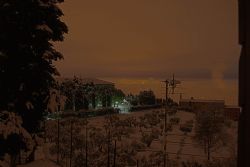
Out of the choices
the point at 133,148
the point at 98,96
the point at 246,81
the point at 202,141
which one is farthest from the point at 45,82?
the point at 98,96

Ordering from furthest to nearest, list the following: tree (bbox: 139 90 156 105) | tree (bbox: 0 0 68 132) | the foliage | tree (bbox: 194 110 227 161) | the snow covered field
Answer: tree (bbox: 139 90 156 105) → tree (bbox: 194 110 227 161) → the snow covered field → tree (bbox: 0 0 68 132) → the foliage

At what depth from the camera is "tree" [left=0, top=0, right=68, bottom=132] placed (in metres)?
12.6

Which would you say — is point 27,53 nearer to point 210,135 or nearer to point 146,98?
point 210,135

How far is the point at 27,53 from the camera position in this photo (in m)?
13.3

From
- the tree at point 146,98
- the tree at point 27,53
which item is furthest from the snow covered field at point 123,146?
the tree at point 146,98

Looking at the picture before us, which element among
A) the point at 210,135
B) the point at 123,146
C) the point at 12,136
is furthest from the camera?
the point at 210,135

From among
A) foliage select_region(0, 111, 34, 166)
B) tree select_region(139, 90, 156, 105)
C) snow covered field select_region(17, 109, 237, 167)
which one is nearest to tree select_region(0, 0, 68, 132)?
foliage select_region(0, 111, 34, 166)

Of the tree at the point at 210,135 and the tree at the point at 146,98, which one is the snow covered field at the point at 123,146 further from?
the tree at the point at 146,98

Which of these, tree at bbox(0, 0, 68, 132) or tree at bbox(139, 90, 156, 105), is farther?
tree at bbox(139, 90, 156, 105)

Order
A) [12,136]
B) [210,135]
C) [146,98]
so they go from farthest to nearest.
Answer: [146,98] < [210,135] < [12,136]

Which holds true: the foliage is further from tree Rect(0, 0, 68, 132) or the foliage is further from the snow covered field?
the snow covered field

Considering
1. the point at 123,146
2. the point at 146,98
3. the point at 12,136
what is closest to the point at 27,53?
the point at 12,136

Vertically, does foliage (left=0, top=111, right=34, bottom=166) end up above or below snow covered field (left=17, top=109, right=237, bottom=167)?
above

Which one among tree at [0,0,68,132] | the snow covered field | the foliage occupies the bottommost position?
the snow covered field
